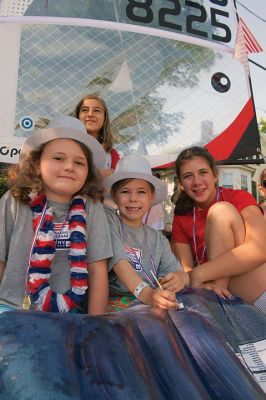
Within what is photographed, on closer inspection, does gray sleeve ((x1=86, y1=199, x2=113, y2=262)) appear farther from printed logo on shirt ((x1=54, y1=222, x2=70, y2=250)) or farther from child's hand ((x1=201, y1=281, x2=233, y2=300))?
child's hand ((x1=201, y1=281, x2=233, y2=300))

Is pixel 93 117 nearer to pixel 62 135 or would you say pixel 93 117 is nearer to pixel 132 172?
pixel 132 172

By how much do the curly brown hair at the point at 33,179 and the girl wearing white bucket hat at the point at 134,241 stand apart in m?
→ 0.19

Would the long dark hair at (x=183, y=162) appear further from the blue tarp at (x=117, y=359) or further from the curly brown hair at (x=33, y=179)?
the blue tarp at (x=117, y=359)

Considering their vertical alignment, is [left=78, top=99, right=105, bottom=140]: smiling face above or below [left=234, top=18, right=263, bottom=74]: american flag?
below

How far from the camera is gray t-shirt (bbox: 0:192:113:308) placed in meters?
1.85

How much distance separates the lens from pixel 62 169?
1972 mm

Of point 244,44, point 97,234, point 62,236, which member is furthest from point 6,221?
point 244,44

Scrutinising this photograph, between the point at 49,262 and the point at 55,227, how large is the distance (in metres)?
0.20

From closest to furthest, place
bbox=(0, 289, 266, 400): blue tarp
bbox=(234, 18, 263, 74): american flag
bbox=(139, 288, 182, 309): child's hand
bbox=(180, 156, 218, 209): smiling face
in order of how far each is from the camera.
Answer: bbox=(0, 289, 266, 400): blue tarp, bbox=(139, 288, 182, 309): child's hand, bbox=(180, 156, 218, 209): smiling face, bbox=(234, 18, 263, 74): american flag

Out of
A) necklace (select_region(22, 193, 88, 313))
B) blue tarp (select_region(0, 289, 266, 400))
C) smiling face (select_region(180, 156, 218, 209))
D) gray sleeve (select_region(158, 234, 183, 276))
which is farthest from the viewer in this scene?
smiling face (select_region(180, 156, 218, 209))

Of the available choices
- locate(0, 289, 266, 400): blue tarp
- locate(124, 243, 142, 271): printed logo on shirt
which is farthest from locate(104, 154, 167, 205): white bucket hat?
locate(0, 289, 266, 400): blue tarp

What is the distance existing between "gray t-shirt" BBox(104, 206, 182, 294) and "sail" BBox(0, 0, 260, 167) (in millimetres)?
2117

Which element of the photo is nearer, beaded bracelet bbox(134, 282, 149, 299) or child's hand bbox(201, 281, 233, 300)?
beaded bracelet bbox(134, 282, 149, 299)

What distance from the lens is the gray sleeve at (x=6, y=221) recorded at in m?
1.87
